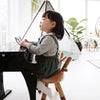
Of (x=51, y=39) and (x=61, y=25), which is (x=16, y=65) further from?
(x=61, y=25)

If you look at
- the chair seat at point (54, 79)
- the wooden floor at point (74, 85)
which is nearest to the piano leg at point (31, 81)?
the chair seat at point (54, 79)

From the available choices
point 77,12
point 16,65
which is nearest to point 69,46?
point 16,65

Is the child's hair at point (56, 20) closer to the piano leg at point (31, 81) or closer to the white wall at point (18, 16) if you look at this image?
the piano leg at point (31, 81)

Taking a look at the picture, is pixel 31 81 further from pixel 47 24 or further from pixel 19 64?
pixel 47 24

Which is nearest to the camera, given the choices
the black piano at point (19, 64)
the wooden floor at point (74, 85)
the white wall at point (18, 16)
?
the black piano at point (19, 64)

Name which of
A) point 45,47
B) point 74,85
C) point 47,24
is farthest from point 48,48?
point 74,85

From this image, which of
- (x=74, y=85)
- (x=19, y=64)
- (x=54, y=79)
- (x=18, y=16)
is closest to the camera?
(x=19, y=64)

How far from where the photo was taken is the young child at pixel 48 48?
1.52 metres

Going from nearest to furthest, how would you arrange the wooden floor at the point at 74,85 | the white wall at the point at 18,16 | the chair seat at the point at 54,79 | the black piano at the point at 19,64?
the black piano at the point at 19,64 → the chair seat at the point at 54,79 → the wooden floor at the point at 74,85 → the white wall at the point at 18,16

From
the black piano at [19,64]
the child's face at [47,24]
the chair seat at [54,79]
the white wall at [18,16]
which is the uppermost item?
the white wall at [18,16]

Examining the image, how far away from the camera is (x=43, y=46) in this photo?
59.2 inches

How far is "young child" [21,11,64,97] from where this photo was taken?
152 cm

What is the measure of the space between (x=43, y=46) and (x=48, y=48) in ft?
0.19

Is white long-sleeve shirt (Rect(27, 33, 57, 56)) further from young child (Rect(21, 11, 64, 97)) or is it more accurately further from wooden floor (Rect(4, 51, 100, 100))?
wooden floor (Rect(4, 51, 100, 100))
